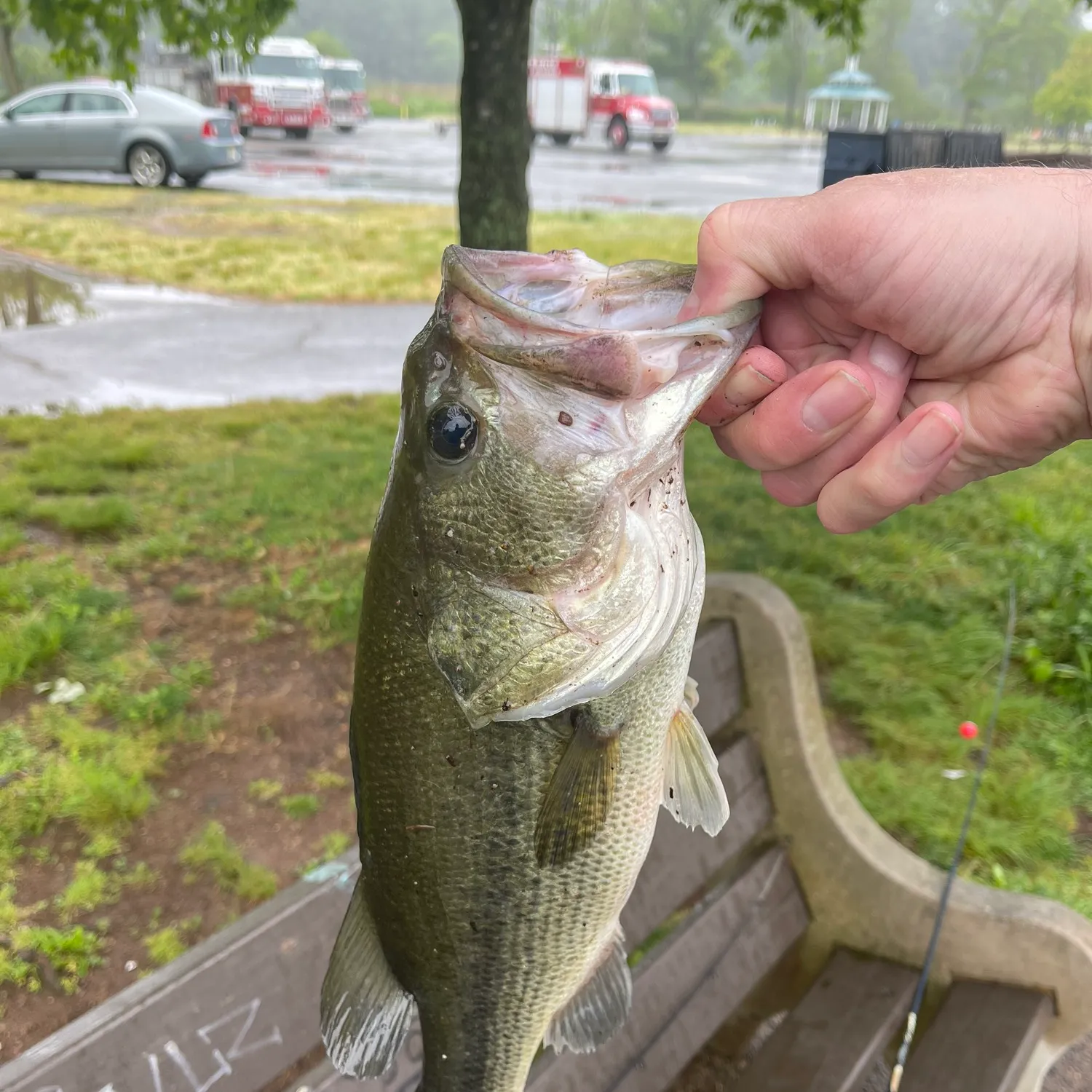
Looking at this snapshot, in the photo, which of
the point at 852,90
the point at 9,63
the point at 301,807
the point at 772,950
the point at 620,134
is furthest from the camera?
the point at 852,90

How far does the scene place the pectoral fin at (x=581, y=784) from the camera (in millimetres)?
1361

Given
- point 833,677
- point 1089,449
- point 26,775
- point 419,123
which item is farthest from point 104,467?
point 419,123

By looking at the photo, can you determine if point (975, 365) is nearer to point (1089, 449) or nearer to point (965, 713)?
point (965, 713)

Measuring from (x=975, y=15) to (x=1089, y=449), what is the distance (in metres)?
56.6

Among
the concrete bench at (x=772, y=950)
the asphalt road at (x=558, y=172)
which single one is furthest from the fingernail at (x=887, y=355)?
the asphalt road at (x=558, y=172)

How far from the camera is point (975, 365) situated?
1626mm

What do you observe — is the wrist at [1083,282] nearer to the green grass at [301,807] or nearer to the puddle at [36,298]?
the green grass at [301,807]

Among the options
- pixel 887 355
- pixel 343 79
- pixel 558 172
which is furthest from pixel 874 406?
pixel 343 79

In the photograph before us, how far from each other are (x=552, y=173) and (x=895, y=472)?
21.4 metres

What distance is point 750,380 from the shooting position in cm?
148

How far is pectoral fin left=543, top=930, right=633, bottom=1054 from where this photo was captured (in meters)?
1.56

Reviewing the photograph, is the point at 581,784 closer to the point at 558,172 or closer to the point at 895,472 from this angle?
the point at 895,472

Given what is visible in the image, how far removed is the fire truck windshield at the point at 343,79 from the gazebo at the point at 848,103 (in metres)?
20.5

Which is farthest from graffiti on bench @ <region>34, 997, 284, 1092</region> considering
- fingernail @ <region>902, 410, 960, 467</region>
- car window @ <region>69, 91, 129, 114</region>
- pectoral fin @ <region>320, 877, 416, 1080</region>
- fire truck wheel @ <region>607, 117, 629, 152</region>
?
fire truck wheel @ <region>607, 117, 629, 152</region>
